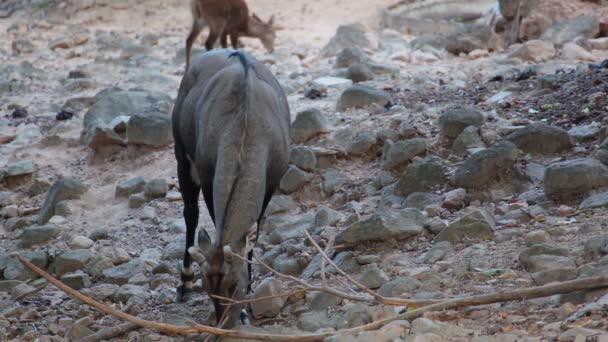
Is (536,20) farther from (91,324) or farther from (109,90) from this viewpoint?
(91,324)

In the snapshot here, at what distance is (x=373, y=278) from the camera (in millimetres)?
5469

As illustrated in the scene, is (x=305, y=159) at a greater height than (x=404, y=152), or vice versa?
(x=404, y=152)

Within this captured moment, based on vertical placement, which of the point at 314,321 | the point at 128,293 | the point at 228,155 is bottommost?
the point at 128,293

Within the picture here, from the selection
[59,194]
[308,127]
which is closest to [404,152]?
[308,127]

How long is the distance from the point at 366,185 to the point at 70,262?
2.59 meters

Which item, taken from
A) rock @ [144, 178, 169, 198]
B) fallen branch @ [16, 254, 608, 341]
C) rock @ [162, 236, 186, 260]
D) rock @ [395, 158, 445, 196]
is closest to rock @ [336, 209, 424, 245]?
rock @ [395, 158, 445, 196]

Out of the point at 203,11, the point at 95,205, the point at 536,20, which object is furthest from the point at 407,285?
the point at 203,11

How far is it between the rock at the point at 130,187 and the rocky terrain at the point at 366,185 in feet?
0.05

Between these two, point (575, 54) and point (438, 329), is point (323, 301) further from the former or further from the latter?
point (575, 54)

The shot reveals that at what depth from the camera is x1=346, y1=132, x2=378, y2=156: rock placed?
8.42 m

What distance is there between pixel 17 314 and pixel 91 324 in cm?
63

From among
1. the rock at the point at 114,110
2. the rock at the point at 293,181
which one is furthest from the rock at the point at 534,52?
the rock at the point at 293,181

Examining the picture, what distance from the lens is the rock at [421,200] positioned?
6.98 metres

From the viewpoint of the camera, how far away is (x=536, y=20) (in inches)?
531
